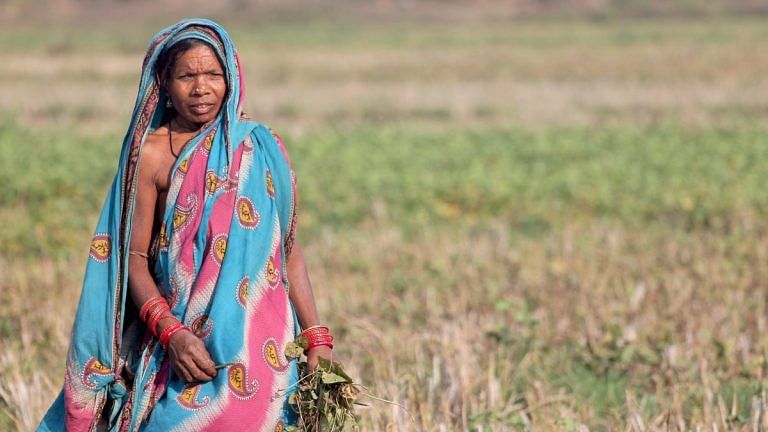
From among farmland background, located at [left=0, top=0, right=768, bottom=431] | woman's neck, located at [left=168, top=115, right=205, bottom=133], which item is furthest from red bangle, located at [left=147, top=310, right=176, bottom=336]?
farmland background, located at [left=0, top=0, right=768, bottom=431]

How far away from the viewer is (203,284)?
111 inches

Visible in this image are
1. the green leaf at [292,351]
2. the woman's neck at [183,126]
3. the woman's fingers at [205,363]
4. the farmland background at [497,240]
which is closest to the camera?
the woman's fingers at [205,363]

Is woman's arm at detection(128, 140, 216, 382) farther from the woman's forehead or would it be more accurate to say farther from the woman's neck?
the woman's forehead

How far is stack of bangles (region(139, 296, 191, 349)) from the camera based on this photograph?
2.81 m

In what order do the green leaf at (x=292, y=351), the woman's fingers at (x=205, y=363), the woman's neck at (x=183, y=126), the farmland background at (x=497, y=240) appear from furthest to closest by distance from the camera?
the farmland background at (x=497, y=240) < the woman's neck at (x=183, y=126) < the green leaf at (x=292, y=351) < the woman's fingers at (x=205, y=363)

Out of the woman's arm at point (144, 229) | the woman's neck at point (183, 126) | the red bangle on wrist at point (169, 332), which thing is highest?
the woman's neck at point (183, 126)

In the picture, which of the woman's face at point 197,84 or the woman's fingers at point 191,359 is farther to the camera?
the woman's face at point 197,84

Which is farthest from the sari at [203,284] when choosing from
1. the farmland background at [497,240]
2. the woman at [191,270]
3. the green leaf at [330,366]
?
the farmland background at [497,240]

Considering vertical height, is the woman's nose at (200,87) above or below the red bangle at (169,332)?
above

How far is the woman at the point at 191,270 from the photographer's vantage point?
279 cm

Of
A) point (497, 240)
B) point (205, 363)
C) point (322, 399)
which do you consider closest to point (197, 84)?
point (205, 363)

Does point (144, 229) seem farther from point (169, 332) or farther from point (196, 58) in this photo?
point (196, 58)

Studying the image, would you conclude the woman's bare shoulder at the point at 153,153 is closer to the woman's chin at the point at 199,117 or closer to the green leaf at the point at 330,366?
the woman's chin at the point at 199,117

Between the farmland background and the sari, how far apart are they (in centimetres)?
70
